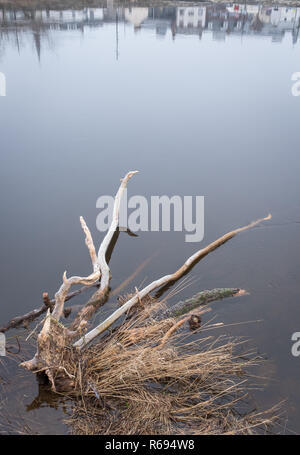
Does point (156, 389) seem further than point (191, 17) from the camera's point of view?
No

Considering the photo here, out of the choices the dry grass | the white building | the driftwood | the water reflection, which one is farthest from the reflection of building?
the dry grass

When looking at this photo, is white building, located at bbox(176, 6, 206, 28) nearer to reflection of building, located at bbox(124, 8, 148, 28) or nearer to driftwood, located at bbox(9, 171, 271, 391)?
reflection of building, located at bbox(124, 8, 148, 28)

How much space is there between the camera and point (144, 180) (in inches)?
296

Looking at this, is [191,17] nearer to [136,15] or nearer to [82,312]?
[136,15]

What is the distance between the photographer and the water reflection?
19531mm

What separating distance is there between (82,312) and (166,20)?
2608 centimetres

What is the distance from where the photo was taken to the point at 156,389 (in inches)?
146

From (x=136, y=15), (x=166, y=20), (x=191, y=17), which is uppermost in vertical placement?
(x=136, y=15)

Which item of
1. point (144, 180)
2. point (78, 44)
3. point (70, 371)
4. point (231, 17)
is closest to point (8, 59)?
point (78, 44)

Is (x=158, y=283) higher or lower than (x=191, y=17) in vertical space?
lower

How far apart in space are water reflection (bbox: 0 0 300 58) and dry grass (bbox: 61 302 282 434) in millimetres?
14454

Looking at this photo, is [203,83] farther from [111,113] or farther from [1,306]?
[1,306]

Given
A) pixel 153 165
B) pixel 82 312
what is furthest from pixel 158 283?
pixel 153 165

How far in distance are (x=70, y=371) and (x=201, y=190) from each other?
178 inches
